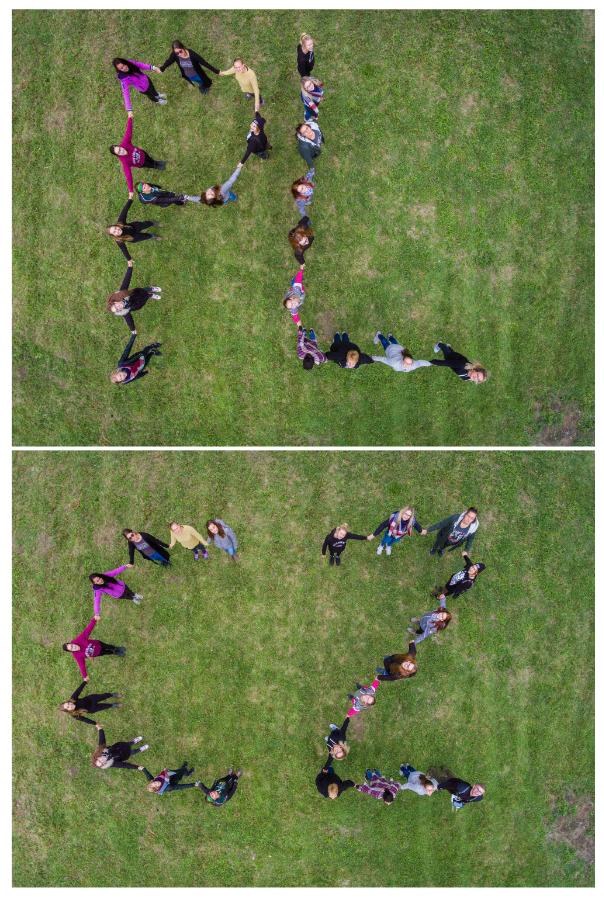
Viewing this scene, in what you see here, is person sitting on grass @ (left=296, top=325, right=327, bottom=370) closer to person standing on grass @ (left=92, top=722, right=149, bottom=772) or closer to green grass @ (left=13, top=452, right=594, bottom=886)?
green grass @ (left=13, top=452, right=594, bottom=886)

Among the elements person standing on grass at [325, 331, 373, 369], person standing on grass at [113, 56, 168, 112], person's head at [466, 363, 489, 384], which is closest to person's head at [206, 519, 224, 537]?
person standing on grass at [325, 331, 373, 369]

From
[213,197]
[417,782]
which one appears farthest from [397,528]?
[213,197]

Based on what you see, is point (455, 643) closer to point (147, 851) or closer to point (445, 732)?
point (445, 732)

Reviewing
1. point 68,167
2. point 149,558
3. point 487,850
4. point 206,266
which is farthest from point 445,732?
point 68,167

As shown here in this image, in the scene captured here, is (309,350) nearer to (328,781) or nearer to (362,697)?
(362,697)

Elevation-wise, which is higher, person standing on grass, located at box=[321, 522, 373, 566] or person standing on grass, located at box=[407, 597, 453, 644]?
person standing on grass, located at box=[321, 522, 373, 566]
